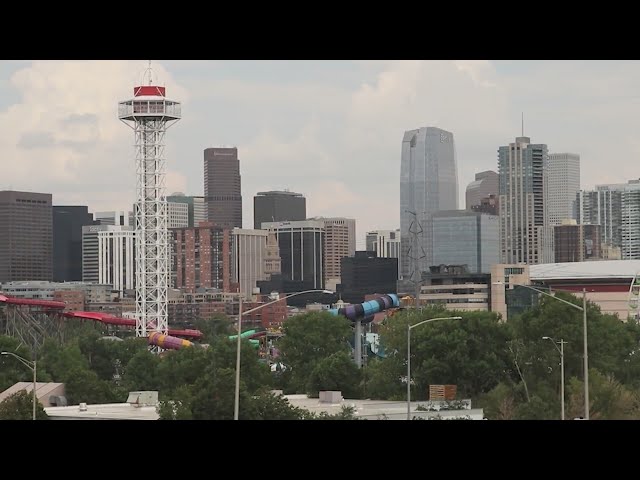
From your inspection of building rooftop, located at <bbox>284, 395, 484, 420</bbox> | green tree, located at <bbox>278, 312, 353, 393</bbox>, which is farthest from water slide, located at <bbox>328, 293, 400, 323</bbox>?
building rooftop, located at <bbox>284, 395, 484, 420</bbox>

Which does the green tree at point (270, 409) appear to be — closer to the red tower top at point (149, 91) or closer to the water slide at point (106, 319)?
the water slide at point (106, 319)

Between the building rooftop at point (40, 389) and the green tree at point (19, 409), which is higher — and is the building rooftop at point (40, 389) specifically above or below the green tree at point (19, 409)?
below

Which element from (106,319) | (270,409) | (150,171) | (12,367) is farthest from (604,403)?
(150,171)

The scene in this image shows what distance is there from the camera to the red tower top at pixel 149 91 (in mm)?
166125

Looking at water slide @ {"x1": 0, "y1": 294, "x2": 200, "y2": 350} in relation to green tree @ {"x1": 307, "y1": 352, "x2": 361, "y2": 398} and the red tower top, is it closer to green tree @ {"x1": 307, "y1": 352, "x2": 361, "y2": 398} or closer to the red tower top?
the red tower top

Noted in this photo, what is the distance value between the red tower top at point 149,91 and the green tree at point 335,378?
92.0 m

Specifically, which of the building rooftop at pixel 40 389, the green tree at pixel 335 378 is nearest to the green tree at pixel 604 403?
the green tree at pixel 335 378

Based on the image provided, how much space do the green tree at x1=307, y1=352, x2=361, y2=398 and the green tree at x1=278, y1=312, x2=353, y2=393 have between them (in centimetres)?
1176

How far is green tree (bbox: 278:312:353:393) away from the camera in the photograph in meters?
93.4

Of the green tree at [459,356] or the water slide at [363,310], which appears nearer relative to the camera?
the green tree at [459,356]
